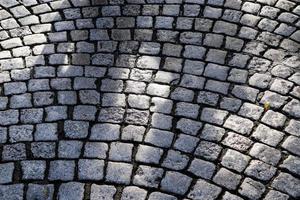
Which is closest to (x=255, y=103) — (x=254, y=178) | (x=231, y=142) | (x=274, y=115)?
(x=274, y=115)

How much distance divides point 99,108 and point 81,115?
20cm

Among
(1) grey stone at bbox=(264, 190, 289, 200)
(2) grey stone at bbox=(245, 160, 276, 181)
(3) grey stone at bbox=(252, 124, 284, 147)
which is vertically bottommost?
(1) grey stone at bbox=(264, 190, 289, 200)

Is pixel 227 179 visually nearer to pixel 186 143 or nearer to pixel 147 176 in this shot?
pixel 186 143

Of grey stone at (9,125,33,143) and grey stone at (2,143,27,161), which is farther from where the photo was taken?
grey stone at (9,125,33,143)

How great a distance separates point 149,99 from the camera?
4.38m

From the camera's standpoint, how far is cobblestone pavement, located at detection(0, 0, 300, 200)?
3.73 metres

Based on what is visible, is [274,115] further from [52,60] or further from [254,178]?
[52,60]

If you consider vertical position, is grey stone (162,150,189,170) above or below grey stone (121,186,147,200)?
above

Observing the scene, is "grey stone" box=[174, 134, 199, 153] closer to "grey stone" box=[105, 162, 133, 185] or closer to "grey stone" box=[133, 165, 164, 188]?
"grey stone" box=[133, 165, 164, 188]

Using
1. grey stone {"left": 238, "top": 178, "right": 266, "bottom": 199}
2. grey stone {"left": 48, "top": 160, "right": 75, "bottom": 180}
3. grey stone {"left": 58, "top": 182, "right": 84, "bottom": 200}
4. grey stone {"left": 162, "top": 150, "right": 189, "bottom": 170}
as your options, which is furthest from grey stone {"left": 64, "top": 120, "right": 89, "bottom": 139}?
grey stone {"left": 238, "top": 178, "right": 266, "bottom": 199}

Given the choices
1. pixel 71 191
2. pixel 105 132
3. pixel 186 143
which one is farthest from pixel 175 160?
pixel 71 191

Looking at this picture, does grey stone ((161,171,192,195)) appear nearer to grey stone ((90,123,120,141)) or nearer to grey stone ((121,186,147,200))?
grey stone ((121,186,147,200))

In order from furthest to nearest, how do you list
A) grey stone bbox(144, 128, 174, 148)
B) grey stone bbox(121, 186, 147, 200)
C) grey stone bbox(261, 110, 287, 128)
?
grey stone bbox(261, 110, 287, 128) → grey stone bbox(144, 128, 174, 148) → grey stone bbox(121, 186, 147, 200)

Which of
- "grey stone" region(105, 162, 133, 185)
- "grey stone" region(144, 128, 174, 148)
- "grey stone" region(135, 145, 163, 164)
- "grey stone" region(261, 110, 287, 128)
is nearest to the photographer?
"grey stone" region(105, 162, 133, 185)
